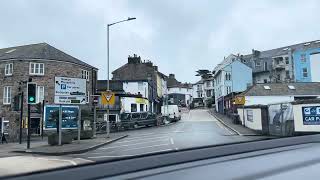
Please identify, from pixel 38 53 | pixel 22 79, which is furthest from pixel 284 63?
pixel 22 79

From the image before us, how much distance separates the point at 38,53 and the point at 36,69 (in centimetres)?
211

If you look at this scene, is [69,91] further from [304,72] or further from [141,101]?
[304,72]

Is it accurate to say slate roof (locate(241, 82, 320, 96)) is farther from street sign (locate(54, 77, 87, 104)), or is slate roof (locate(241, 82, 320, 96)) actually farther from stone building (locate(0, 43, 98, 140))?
street sign (locate(54, 77, 87, 104))

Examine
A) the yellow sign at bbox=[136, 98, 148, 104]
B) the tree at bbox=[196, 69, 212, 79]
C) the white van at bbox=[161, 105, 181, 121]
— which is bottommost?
the white van at bbox=[161, 105, 181, 121]

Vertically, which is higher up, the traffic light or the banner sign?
the traffic light

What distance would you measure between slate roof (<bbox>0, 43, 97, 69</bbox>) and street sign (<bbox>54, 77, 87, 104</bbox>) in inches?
1076

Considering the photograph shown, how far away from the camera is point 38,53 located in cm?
5138

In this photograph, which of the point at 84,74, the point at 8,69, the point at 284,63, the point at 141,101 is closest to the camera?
the point at 8,69

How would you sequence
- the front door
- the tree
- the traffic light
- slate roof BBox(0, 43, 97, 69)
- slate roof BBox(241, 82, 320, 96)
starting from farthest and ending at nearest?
the tree → slate roof BBox(241, 82, 320, 96) → slate roof BBox(0, 43, 97, 69) → the front door → the traffic light

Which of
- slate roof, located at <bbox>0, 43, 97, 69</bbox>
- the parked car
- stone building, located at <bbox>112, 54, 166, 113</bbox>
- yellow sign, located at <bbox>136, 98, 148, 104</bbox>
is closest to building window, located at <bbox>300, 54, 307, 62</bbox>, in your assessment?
stone building, located at <bbox>112, 54, 166, 113</bbox>

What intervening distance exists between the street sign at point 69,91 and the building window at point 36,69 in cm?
2704

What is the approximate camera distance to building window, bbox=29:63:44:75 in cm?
5028

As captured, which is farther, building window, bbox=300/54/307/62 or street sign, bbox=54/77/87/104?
building window, bbox=300/54/307/62

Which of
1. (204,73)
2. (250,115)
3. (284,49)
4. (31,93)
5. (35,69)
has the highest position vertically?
(284,49)
